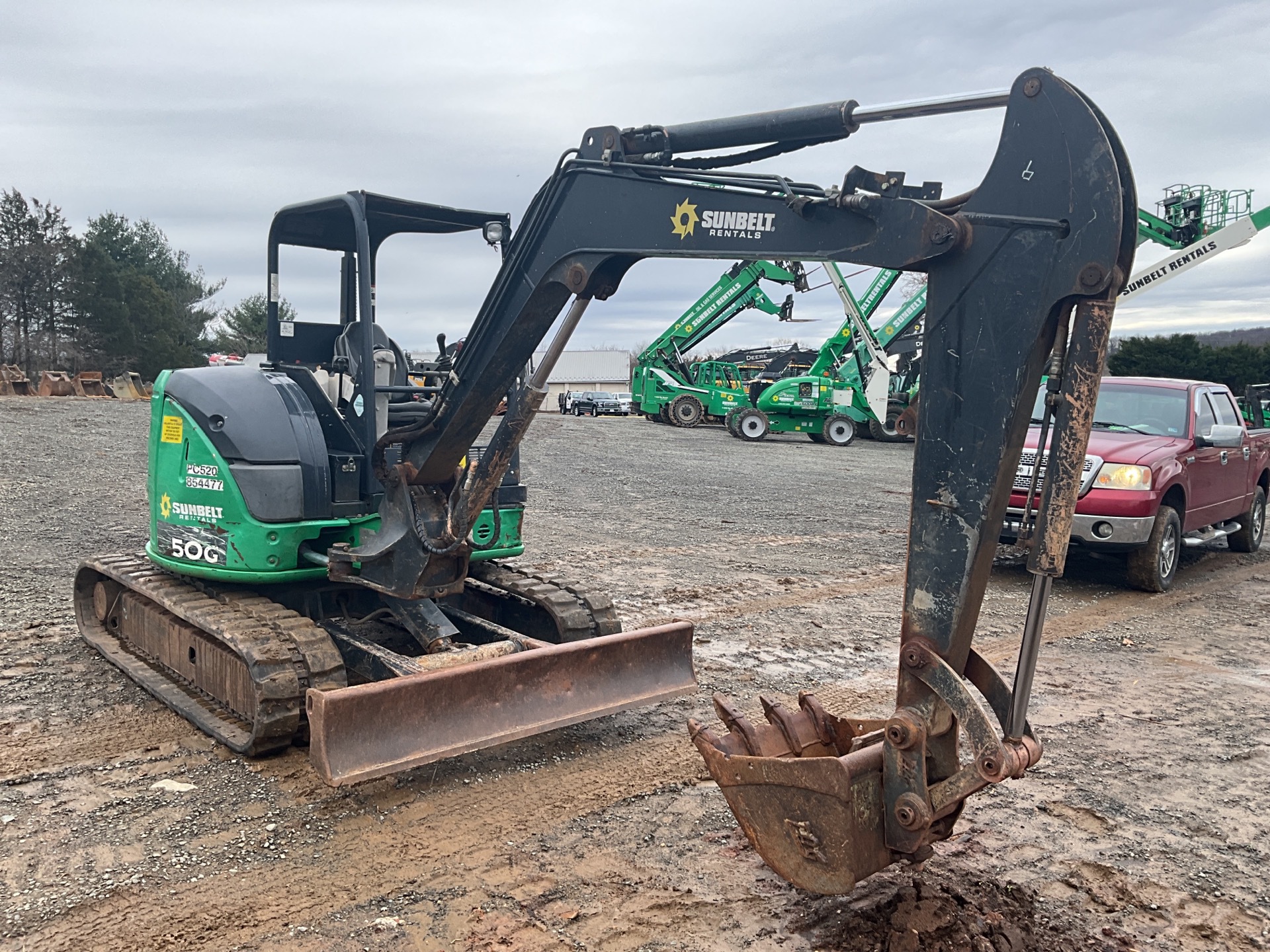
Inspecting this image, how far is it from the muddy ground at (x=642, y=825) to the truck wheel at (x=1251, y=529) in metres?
3.99

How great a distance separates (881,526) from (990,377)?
33.4ft

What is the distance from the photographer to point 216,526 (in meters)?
5.36

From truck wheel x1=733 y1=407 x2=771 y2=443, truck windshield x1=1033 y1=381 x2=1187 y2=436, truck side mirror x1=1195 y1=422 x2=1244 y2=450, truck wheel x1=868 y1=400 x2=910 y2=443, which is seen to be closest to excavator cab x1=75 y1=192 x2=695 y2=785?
truck windshield x1=1033 y1=381 x2=1187 y2=436

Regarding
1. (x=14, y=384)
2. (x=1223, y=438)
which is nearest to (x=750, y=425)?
(x=1223, y=438)

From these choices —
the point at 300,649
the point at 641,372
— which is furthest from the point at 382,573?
the point at 641,372

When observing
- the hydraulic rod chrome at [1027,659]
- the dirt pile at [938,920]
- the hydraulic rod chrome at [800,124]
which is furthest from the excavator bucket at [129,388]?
the hydraulic rod chrome at [1027,659]

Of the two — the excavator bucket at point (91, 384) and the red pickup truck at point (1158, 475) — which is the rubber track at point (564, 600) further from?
the excavator bucket at point (91, 384)

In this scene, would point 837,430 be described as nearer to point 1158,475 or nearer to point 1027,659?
point 1158,475

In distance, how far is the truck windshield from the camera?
31.9ft

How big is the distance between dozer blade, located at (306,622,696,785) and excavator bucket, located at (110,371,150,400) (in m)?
30.0

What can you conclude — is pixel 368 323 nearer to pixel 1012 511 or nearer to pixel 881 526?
pixel 1012 511

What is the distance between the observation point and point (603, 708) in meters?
4.97

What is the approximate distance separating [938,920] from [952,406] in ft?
5.51

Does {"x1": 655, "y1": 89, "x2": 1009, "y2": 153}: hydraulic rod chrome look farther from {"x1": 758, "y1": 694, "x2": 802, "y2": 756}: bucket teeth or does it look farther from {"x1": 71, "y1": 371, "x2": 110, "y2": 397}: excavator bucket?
{"x1": 71, "y1": 371, "x2": 110, "y2": 397}: excavator bucket
